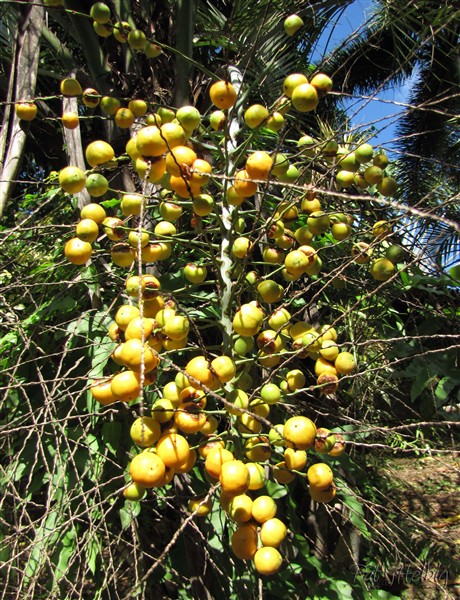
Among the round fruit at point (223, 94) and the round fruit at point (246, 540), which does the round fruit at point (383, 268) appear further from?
the round fruit at point (246, 540)

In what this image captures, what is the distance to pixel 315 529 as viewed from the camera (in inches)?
70.0

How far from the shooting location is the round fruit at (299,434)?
86 cm

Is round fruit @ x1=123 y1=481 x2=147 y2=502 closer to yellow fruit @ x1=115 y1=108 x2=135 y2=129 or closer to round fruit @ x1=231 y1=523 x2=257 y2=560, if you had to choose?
round fruit @ x1=231 y1=523 x2=257 y2=560

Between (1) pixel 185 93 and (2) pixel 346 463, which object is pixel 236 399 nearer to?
(2) pixel 346 463

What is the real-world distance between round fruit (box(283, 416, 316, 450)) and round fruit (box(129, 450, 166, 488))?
23 cm

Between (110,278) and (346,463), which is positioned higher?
(110,278)

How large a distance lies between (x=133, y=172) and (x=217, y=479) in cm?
119

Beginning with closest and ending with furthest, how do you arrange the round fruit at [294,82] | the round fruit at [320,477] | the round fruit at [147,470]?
1. the round fruit at [147,470]
2. the round fruit at [320,477]
3. the round fruit at [294,82]

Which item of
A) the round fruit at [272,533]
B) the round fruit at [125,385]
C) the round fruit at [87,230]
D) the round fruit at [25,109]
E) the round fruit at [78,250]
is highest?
the round fruit at [25,109]

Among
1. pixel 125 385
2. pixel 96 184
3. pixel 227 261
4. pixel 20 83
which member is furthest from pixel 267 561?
pixel 20 83

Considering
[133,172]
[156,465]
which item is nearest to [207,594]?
[156,465]

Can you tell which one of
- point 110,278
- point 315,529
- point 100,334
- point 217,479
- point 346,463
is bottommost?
point 315,529

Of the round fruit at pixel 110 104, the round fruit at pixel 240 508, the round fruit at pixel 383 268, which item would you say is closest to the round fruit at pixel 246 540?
the round fruit at pixel 240 508

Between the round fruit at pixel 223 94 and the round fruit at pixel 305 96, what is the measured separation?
5.2 inches
